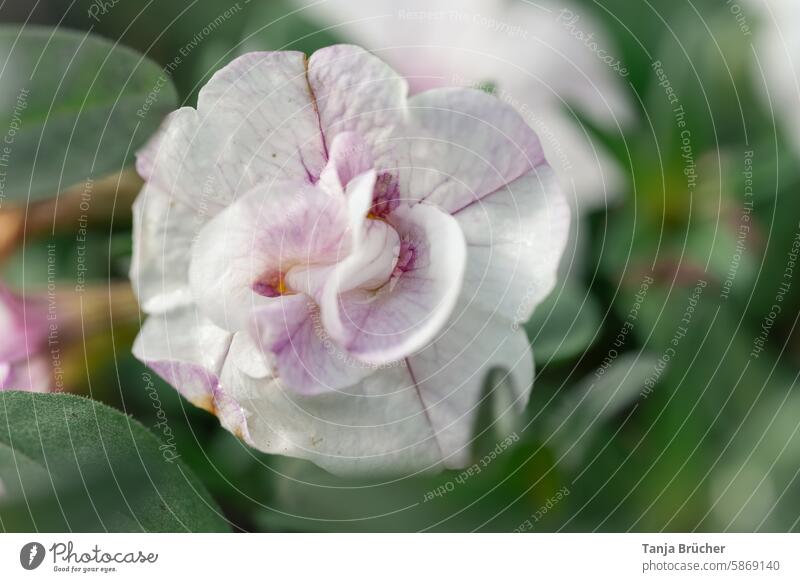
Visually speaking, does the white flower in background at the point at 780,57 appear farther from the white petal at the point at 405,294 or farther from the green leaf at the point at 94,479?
the green leaf at the point at 94,479

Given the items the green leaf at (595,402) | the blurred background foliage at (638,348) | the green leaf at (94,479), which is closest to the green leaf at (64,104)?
the blurred background foliage at (638,348)

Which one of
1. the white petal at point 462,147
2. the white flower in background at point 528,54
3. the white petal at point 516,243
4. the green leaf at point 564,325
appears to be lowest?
the green leaf at point 564,325

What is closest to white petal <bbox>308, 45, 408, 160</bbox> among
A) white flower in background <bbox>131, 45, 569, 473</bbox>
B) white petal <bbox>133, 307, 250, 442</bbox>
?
white flower in background <bbox>131, 45, 569, 473</bbox>

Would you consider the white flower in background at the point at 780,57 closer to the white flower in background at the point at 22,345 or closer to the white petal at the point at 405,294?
the white petal at the point at 405,294

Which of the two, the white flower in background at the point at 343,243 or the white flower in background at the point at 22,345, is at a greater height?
the white flower in background at the point at 343,243

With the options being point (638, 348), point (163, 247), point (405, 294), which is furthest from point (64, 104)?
point (638, 348)
